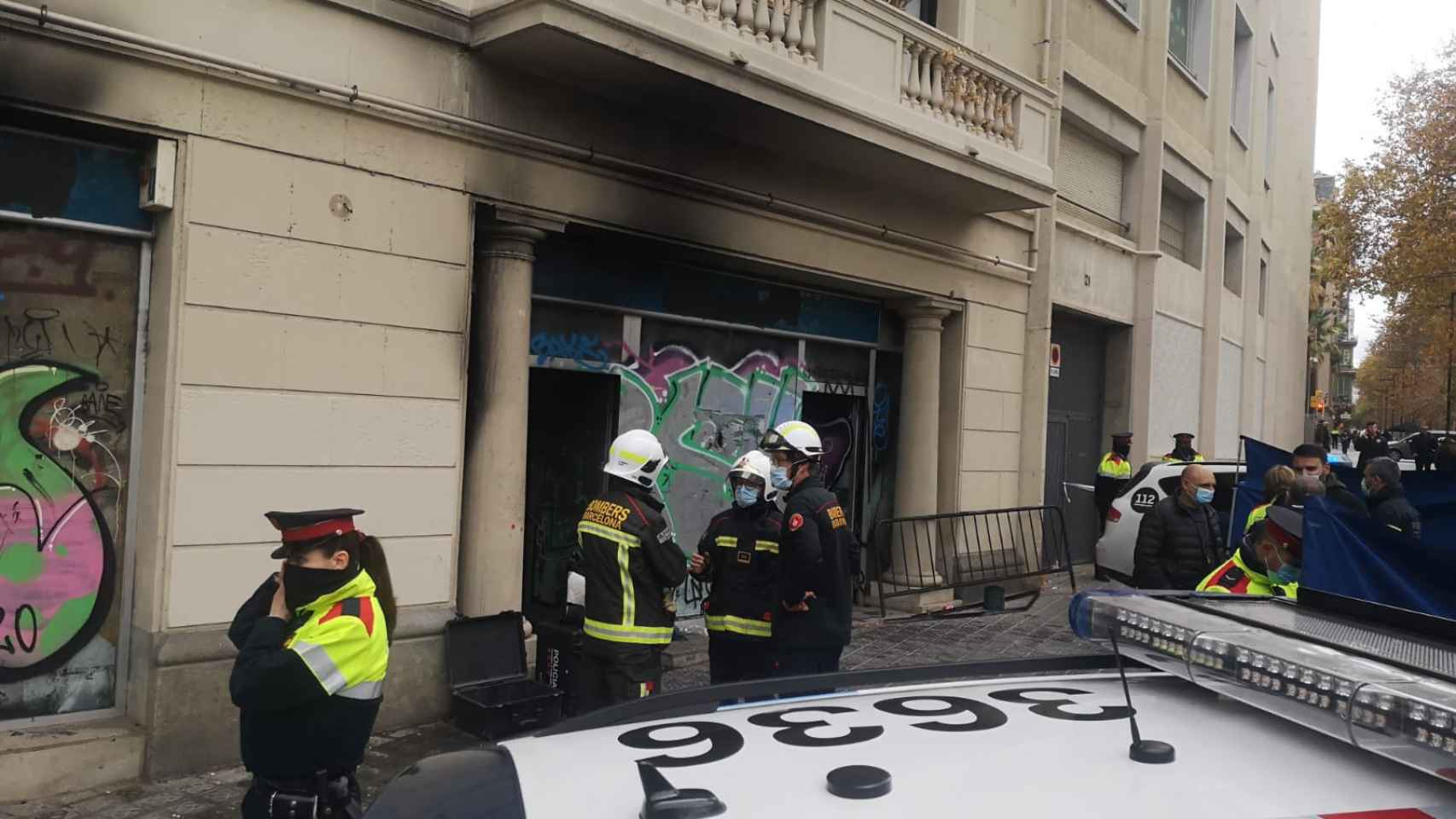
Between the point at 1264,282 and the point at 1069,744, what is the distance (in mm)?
25174

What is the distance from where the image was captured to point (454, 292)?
6.85 meters

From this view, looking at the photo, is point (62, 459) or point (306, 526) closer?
point (306, 526)

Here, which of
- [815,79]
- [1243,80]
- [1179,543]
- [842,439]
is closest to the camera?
[1179,543]

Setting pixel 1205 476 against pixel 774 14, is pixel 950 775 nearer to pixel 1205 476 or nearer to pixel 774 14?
pixel 1205 476

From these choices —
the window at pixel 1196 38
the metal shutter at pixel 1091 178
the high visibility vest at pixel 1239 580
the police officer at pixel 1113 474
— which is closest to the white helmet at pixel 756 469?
the high visibility vest at pixel 1239 580

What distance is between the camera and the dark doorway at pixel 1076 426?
14.2 metres

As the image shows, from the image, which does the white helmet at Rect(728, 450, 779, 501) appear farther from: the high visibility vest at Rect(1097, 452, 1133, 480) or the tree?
Result: the tree

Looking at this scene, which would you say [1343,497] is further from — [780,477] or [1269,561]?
[780,477]

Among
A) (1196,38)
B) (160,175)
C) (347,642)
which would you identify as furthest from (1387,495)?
(1196,38)

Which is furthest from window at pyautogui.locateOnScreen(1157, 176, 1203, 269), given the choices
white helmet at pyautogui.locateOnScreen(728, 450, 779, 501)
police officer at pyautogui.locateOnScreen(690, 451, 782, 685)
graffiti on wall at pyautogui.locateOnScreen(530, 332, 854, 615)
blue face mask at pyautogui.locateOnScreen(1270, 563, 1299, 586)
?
police officer at pyautogui.locateOnScreen(690, 451, 782, 685)

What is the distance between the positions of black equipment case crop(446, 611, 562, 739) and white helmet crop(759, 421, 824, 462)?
1.88 meters

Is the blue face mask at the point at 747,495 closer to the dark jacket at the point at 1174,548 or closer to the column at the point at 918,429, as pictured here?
the dark jacket at the point at 1174,548

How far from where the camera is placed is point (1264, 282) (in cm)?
2416

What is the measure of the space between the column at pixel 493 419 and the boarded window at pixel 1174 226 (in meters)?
12.7
